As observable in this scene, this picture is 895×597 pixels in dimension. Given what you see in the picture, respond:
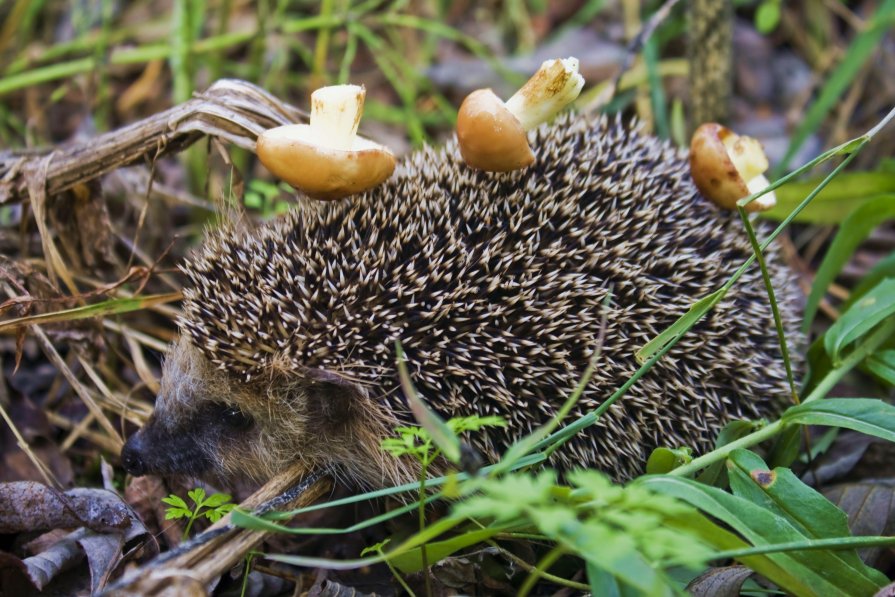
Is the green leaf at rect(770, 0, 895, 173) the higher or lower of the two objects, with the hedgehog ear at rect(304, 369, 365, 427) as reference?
higher

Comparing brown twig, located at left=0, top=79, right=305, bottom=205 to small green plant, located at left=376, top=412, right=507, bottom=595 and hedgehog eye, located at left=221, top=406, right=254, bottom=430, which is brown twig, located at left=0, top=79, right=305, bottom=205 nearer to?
hedgehog eye, located at left=221, top=406, right=254, bottom=430

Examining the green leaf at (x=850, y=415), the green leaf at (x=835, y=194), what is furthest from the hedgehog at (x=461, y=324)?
the green leaf at (x=835, y=194)

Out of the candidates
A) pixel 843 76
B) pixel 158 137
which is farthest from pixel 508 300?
pixel 843 76

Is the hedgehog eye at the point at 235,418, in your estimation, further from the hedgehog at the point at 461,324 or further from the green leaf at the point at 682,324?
the green leaf at the point at 682,324

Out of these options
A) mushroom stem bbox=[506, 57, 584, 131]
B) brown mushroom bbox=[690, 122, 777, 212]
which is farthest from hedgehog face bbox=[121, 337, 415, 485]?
brown mushroom bbox=[690, 122, 777, 212]

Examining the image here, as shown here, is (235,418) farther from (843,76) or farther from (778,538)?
(843,76)

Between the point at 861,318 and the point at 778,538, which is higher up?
the point at 861,318
